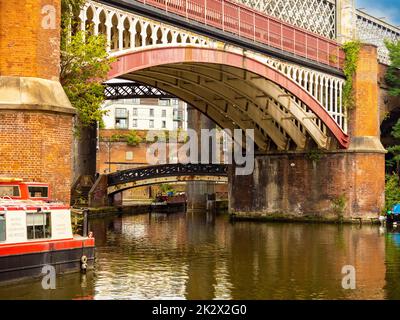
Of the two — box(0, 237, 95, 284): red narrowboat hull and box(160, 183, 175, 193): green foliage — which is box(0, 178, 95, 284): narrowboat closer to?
box(0, 237, 95, 284): red narrowboat hull

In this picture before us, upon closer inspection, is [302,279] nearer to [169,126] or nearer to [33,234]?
[33,234]

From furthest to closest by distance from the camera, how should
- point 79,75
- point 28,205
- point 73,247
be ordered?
point 79,75
point 73,247
point 28,205

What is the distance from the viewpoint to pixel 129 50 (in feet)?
74.7

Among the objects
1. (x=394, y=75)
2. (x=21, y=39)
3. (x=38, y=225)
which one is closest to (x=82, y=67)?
(x=21, y=39)

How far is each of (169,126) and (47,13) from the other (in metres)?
78.3

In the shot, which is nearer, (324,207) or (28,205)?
(28,205)

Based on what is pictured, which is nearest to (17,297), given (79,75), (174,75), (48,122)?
(48,122)

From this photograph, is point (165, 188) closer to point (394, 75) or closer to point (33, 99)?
point (394, 75)

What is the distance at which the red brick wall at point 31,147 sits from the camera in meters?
18.6

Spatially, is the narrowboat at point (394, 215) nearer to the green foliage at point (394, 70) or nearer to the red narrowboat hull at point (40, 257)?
the green foliage at point (394, 70)

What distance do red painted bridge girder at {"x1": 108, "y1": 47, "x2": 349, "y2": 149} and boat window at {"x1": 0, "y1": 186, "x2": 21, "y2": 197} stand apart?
17.7ft

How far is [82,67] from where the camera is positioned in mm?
21000

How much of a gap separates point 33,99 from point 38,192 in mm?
2432

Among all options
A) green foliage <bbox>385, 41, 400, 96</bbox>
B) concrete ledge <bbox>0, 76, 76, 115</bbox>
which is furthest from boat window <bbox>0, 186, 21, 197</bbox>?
green foliage <bbox>385, 41, 400, 96</bbox>
